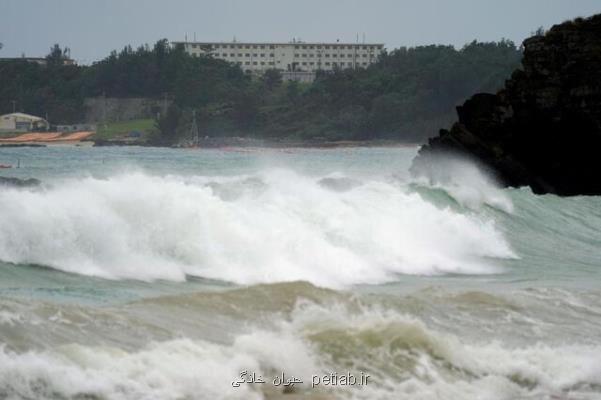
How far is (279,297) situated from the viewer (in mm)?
13938

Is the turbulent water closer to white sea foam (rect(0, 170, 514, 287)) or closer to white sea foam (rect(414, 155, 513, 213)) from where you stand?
white sea foam (rect(0, 170, 514, 287))

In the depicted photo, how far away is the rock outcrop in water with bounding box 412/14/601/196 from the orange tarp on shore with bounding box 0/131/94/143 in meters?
86.2

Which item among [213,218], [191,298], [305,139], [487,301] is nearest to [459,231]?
[213,218]

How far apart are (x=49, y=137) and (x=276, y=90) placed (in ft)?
155

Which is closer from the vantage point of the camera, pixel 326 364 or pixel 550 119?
pixel 326 364

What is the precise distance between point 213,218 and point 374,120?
424 ft

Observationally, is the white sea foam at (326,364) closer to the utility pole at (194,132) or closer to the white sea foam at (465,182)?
the white sea foam at (465,182)

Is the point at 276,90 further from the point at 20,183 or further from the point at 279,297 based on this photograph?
the point at 279,297

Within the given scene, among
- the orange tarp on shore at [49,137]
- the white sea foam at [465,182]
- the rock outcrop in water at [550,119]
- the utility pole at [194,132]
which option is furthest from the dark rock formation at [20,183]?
the utility pole at [194,132]

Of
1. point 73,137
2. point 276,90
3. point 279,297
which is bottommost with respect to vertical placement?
point 73,137

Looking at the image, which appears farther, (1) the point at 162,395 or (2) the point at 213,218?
(2) the point at 213,218

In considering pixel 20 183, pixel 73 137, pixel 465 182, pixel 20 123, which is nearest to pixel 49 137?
pixel 73 137

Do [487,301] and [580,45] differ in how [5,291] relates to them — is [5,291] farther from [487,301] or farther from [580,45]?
[580,45]

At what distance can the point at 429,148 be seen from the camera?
4200 centimetres
